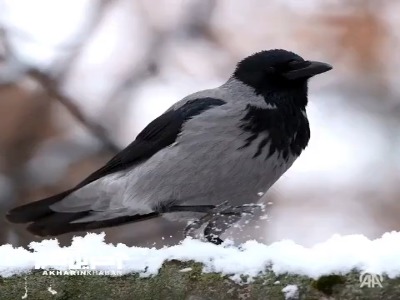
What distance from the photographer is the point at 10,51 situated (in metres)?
2.87

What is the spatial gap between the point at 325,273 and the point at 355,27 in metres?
1.93

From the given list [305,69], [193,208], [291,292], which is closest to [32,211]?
[193,208]

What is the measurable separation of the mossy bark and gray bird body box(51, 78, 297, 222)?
0.42 meters

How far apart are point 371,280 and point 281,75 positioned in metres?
0.82

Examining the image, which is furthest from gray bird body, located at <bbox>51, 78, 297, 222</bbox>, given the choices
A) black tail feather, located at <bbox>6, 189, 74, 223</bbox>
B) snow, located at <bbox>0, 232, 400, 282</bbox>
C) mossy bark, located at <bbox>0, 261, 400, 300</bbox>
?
mossy bark, located at <bbox>0, 261, 400, 300</bbox>

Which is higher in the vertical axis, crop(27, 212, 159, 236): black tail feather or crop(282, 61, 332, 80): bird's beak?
crop(282, 61, 332, 80): bird's beak

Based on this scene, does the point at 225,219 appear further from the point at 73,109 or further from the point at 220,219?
the point at 73,109

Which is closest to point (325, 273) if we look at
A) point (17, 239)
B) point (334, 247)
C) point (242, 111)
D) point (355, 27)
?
point (334, 247)

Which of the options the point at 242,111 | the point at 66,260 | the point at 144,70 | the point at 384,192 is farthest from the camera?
the point at 144,70

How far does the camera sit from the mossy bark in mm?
1204

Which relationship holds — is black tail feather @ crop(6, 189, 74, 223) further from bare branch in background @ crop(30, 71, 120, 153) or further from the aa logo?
the aa logo

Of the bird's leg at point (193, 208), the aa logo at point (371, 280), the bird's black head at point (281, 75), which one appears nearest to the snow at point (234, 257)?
the aa logo at point (371, 280)

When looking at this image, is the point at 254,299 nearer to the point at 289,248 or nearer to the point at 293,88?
the point at 289,248

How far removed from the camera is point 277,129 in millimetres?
1835
